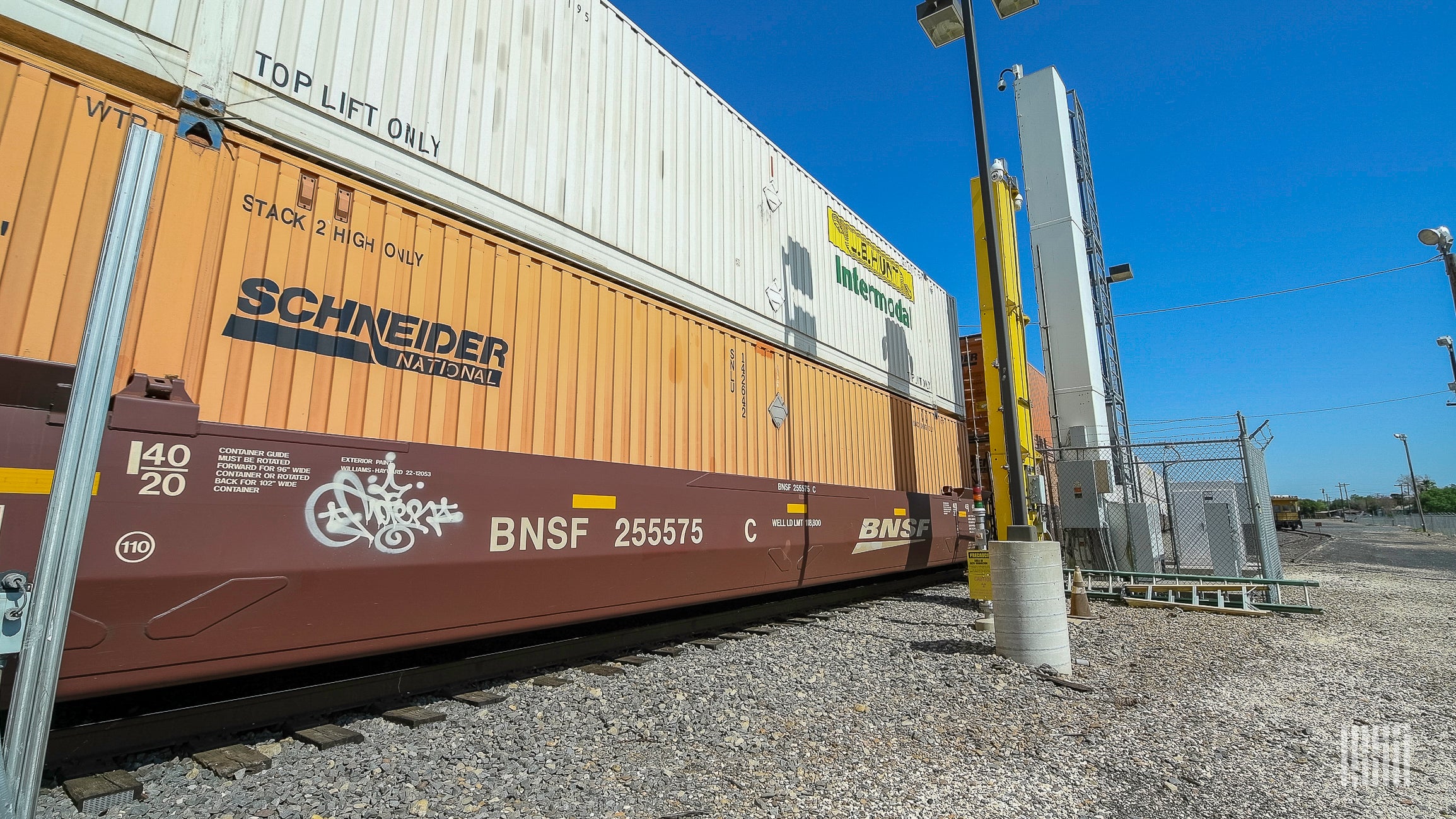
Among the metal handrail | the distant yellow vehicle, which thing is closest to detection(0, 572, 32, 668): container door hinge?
the metal handrail

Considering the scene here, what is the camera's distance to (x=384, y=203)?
186 inches

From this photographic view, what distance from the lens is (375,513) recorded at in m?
4.13

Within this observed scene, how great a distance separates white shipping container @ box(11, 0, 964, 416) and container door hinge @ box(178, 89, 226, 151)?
0.28 feet

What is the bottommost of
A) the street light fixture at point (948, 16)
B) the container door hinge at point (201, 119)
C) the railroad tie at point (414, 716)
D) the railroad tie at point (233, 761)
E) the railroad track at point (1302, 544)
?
the railroad tie at point (233, 761)

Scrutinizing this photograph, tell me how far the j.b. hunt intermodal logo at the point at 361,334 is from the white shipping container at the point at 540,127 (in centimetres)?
103

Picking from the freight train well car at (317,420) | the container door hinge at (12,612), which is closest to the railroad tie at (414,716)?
the freight train well car at (317,420)

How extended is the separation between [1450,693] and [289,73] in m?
9.80

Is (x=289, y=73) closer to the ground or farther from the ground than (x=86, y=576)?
farther from the ground

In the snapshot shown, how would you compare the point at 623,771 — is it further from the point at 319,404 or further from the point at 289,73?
the point at 289,73

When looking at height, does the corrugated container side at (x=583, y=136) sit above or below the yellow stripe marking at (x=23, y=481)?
above

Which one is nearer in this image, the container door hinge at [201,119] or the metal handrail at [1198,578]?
the container door hinge at [201,119]

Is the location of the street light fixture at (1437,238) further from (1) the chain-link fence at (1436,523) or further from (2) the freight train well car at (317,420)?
(1) the chain-link fence at (1436,523)

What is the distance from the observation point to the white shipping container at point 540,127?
166 inches

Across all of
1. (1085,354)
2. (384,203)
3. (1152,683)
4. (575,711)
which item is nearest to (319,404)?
(384,203)
